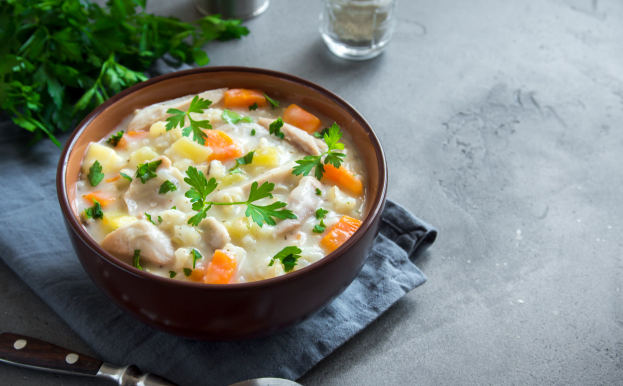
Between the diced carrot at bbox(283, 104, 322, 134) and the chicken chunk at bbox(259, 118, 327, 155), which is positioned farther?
the diced carrot at bbox(283, 104, 322, 134)

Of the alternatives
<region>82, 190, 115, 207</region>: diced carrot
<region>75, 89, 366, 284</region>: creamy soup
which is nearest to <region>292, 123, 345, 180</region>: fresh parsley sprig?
<region>75, 89, 366, 284</region>: creamy soup

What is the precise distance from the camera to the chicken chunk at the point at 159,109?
259 centimetres

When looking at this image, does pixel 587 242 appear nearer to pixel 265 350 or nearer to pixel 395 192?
pixel 395 192

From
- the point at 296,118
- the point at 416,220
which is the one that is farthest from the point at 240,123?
the point at 416,220

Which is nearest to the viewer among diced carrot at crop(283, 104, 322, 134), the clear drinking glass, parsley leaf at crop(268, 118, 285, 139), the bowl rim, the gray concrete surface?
the bowl rim

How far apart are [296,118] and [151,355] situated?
1.21 metres

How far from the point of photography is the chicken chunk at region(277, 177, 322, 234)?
7.14ft

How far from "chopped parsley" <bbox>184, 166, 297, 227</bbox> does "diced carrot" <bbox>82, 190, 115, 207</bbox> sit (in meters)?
0.35

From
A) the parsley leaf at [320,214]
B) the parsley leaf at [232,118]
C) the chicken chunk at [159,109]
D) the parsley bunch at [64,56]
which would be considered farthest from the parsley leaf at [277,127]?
the parsley bunch at [64,56]

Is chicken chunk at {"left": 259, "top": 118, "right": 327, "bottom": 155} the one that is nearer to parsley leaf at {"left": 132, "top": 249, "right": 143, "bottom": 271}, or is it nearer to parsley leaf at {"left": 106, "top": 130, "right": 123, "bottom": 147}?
parsley leaf at {"left": 106, "top": 130, "right": 123, "bottom": 147}

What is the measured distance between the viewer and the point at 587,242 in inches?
110

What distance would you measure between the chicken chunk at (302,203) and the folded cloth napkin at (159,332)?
0.45 metres

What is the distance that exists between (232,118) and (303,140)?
0.36 meters

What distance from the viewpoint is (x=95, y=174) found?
237cm
